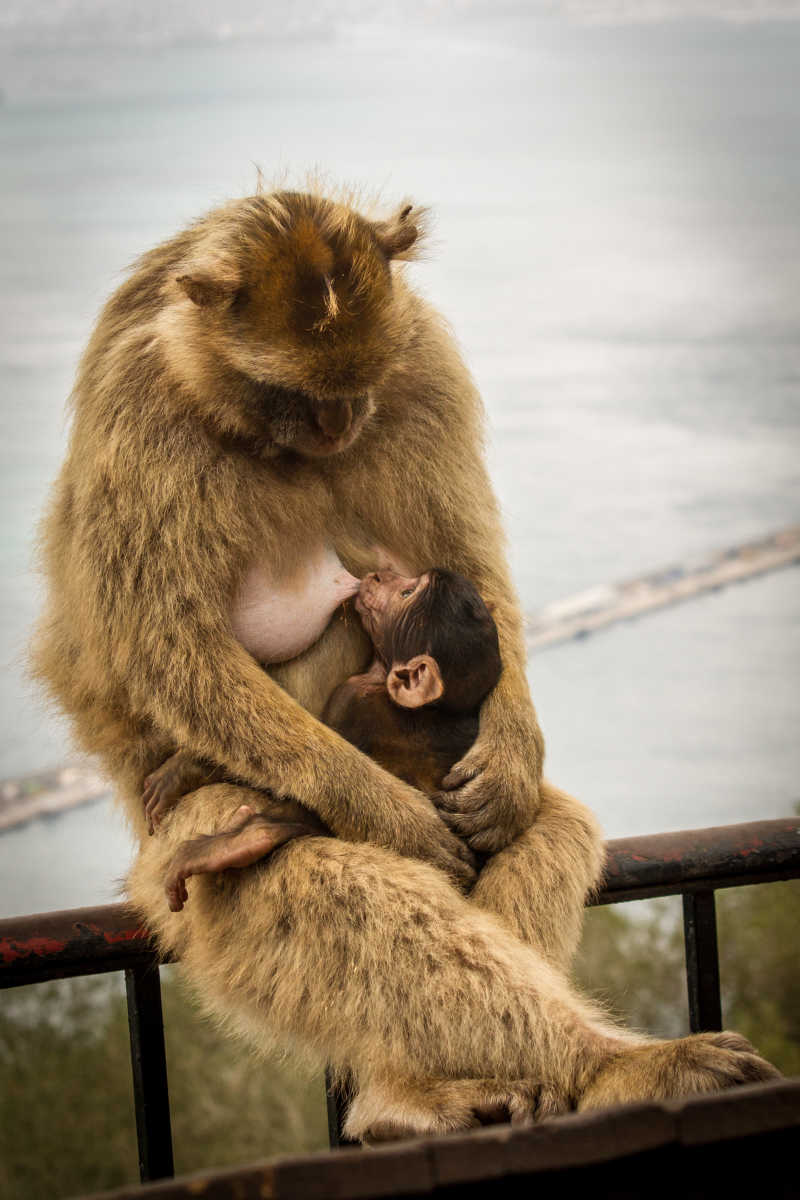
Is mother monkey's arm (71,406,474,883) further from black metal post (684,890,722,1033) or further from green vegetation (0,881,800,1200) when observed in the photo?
green vegetation (0,881,800,1200)

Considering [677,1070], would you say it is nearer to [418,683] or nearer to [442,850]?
[442,850]

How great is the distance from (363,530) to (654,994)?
883 centimetres

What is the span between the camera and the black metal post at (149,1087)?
1.80 m

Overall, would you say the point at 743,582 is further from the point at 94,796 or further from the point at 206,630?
the point at 206,630

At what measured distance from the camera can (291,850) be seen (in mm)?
1952

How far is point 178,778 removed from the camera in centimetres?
212

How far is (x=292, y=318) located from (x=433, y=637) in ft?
1.89

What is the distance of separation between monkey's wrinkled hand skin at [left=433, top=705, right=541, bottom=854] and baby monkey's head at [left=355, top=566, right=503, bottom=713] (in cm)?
10

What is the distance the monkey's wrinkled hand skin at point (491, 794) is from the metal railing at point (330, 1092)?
0.56 feet

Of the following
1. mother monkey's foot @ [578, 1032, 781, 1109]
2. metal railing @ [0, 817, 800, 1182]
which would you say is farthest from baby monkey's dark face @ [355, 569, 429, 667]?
mother monkey's foot @ [578, 1032, 781, 1109]

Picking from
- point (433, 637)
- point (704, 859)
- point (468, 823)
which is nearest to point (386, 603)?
point (433, 637)

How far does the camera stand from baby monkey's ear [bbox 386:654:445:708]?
218cm

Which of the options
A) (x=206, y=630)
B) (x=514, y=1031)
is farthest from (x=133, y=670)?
(x=514, y=1031)

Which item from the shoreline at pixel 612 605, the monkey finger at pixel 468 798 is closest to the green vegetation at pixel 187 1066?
the shoreline at pixel 612 605
